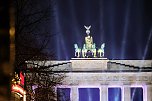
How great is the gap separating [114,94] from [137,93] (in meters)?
5.51

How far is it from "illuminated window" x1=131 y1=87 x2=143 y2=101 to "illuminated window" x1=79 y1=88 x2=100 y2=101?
659 centimetres

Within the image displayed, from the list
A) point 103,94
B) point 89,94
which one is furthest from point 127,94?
point 89,94

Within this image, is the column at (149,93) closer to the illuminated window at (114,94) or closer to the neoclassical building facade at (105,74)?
the neoclassical building facade at (105,74)

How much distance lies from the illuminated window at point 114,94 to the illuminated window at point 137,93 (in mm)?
2679

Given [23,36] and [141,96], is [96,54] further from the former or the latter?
[23,36]

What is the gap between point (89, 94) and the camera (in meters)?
77.1

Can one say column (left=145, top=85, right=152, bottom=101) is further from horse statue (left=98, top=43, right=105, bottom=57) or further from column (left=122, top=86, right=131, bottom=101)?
horse statue (left=98, top=43, right=105, bottom=57)

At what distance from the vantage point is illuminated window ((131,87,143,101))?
244ft

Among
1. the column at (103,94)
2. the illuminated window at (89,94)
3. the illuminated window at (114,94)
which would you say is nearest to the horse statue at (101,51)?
the column at (103,94)

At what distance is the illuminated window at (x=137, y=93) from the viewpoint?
74.5 m

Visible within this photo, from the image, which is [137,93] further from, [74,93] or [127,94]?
[74,93]

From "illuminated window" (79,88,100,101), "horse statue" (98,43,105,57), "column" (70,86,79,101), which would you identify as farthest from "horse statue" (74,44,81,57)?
"illuminated window" (79,88,100,101)

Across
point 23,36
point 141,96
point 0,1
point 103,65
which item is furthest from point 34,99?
point 141,96

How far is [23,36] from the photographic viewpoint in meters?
17.5
